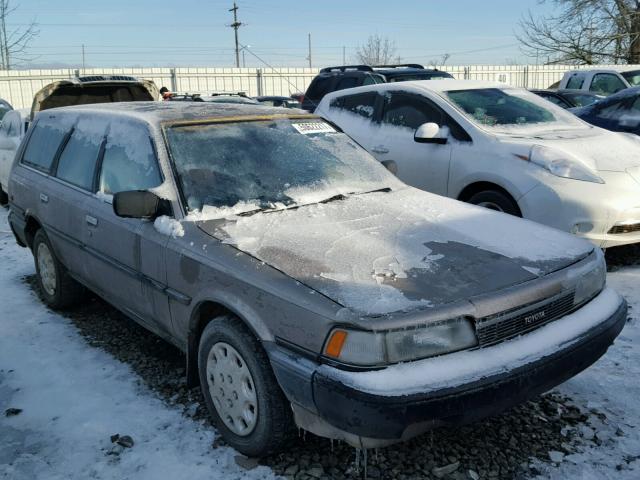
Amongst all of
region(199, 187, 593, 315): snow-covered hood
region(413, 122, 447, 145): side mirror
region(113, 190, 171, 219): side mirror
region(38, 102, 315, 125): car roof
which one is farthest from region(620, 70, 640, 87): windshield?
region(113, 190, 171, 219): side mirror

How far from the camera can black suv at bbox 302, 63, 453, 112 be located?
1002cm

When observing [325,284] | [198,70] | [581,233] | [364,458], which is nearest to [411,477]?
[364,458]

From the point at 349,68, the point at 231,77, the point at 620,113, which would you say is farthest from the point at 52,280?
the point at 231,77

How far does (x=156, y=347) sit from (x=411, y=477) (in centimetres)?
209

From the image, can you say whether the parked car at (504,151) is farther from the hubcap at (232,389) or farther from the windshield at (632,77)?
the windshield at (632,77)

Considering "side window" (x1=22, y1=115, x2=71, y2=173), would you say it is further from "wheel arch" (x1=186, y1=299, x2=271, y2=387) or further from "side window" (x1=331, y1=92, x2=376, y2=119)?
"side window" (x1=331, y1=92, x2=376, y2=119)

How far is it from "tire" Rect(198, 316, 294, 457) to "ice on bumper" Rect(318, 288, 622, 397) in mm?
409

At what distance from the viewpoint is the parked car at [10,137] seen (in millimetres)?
8367

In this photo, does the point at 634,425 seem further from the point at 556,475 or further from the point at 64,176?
the point at 64,176

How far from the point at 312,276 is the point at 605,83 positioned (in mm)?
12931

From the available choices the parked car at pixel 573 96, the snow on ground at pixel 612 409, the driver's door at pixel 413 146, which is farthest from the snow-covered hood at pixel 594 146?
the parked car at pixel 573 96

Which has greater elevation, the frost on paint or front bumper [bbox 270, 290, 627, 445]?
the frost on paint

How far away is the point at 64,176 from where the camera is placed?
14.2 feet

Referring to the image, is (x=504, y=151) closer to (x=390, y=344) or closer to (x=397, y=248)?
(x=397, y=248)
